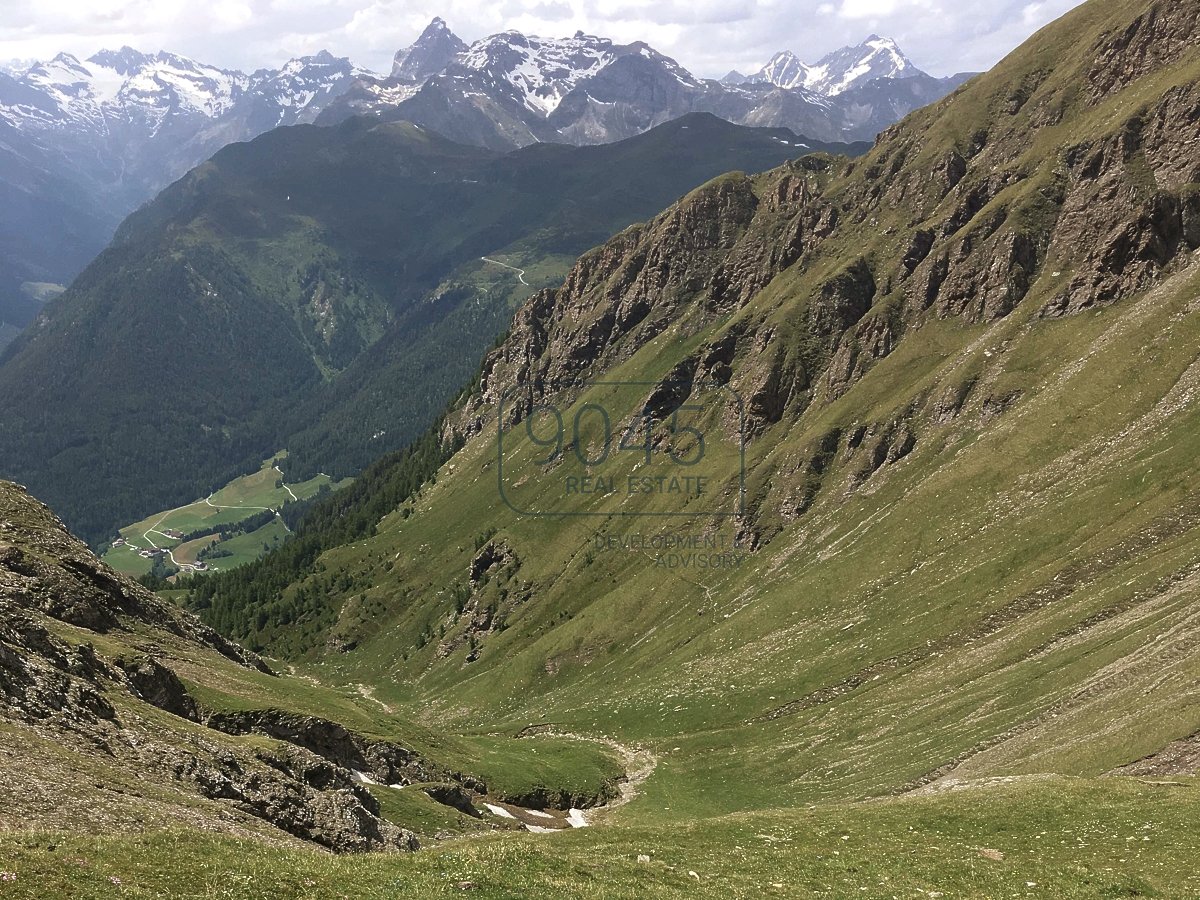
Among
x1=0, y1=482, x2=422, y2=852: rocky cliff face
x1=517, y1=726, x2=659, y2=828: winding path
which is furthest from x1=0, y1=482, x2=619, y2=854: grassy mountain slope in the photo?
x1=517, y1=726, x2=659, y2=828: winding path

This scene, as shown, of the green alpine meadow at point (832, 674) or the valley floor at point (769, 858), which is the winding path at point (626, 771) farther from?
the valley floor at point (769, 858)

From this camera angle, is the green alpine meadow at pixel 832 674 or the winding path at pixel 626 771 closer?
the green alpine meadow at pixel 832 674

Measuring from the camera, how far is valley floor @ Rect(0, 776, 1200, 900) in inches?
1193

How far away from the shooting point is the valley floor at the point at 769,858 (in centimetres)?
3030

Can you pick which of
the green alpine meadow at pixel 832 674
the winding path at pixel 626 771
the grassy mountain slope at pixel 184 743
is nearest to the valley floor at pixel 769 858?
the green alpine meadow at pixel 832 674

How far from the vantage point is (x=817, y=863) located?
1747 inches

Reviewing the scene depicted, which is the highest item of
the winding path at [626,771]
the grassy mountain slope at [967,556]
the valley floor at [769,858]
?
the grassy mountain slope at [967,556]

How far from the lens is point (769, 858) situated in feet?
150

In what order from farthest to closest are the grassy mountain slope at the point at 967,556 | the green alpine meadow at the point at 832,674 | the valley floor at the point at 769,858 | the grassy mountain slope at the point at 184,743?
the grassy mountain slope at the point at 967,556
the grassy mountain slope at the point at 184,743
the green alpine meadow at the point at 832,674
the valley floor at the point at 769,858

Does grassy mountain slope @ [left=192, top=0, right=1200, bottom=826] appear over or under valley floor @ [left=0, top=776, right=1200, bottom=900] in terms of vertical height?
over

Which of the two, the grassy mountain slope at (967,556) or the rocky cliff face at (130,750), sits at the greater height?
the grassy mountain slope at (967,556)

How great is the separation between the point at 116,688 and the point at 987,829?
57.5 meters

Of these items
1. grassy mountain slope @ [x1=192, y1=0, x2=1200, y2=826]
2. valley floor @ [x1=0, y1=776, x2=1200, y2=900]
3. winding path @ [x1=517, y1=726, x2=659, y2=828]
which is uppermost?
grassy mountain slope @ [x1=192, y1=0, x2=1200, y2=826]

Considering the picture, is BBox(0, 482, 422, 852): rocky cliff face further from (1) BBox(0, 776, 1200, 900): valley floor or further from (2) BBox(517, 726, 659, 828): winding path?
(2) BBox(517, 726, 659, 828): winding path
